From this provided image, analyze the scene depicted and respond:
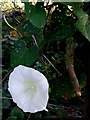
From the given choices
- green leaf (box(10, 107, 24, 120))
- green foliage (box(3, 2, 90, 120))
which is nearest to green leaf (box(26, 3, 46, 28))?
green foliage (box(3, 2, 90, 120))

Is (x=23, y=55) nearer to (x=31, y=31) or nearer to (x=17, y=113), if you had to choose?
(x=31, y=31)

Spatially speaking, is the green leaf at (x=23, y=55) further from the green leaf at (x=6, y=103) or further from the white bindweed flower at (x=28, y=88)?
the green leaf at (x=6, y=103)

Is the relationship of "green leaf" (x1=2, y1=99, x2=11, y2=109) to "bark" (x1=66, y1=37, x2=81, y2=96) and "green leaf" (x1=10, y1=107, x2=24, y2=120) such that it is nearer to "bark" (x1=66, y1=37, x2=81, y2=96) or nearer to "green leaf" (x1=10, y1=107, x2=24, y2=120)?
"green leaf" (x1=10, y1=107, x2=24, y2=120)

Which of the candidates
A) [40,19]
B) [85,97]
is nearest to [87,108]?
[85,97]

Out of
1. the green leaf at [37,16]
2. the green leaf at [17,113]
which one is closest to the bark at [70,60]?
the green leaf at [37,16]

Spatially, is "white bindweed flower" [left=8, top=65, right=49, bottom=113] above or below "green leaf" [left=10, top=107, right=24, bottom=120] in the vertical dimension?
above

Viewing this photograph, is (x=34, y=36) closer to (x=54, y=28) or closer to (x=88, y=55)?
(x=54, y=28)

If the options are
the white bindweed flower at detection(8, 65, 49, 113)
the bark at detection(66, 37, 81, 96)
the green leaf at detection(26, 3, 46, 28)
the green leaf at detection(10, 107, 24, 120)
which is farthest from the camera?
the green leaf at detection(10, 107, 24, 120)
